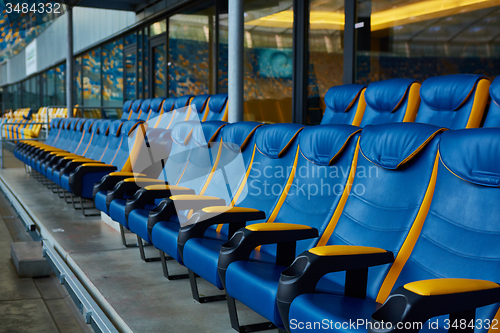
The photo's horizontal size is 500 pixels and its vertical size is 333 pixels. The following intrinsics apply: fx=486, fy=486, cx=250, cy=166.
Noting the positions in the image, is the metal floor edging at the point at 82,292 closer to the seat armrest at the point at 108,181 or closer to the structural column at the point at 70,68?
the seat armrest at the point at 108,181

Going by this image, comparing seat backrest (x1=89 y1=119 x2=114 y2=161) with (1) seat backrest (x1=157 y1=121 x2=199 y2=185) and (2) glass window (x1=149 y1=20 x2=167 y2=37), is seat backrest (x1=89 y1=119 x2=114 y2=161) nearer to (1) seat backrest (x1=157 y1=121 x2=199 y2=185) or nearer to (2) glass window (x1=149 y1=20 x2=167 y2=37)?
(1) seat backrest (x1=157 y1=121 x2=199 y2=185)

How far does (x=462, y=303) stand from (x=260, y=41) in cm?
467

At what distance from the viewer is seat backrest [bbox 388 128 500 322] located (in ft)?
4.27

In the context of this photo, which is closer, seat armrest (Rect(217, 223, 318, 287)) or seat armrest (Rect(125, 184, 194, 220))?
seat armrest (Rect(217, 223, 318, 287))

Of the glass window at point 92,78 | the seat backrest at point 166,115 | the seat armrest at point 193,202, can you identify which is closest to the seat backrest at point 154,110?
the seat backrest at point 166,115

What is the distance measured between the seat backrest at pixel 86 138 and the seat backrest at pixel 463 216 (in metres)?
4.76

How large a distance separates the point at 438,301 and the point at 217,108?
12.4 ft

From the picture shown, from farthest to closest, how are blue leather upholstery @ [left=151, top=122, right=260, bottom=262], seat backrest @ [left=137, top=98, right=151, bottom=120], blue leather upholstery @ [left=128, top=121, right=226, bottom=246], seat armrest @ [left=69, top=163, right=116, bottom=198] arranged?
seat backrest @ [left=137, top=98, right=151, bottom=120] < seat armrest @ [left=69, top=163, right=116, bottom=198] < blue leather upholstery @ [left=128, top=121, right=226, bottom=246] < blue leather upholstery @ [left=151, top=122, right=260, bottom=262]

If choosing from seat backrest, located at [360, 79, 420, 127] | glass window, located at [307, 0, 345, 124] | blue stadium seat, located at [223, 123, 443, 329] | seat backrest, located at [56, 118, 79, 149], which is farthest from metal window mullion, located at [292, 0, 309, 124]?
seat backrest, located at [56, 118, 79, 149]

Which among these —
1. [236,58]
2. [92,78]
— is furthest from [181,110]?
[92,78]

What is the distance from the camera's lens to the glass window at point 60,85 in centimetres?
1534

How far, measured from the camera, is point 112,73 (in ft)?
35.4

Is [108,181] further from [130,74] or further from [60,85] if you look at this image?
[60,85]

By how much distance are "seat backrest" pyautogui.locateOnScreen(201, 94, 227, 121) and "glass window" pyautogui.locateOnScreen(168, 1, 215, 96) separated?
1.98 m
